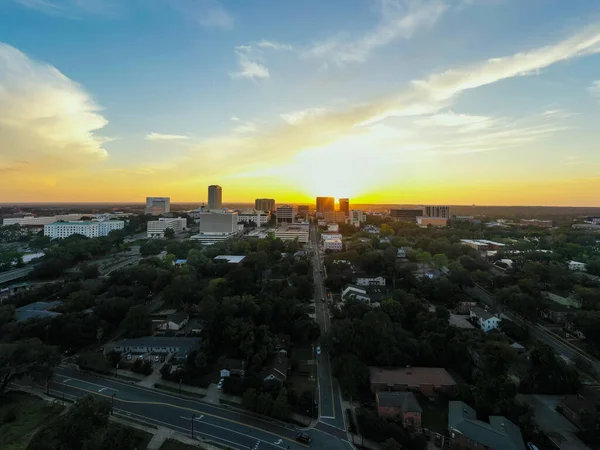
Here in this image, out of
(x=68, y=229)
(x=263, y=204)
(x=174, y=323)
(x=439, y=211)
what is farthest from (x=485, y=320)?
(x=263, y=204)

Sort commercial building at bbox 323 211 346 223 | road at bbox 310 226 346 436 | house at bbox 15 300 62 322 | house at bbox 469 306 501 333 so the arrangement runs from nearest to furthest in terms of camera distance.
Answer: road at bbox 310 226 346 436, house at bbox 15 300 62 322, house at bbox 469 306 501 333, commercial building at bbox 323 211 346 223

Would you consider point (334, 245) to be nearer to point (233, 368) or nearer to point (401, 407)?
point (233, 368)

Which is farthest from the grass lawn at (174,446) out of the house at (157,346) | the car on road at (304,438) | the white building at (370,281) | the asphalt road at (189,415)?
the white building at (370,281)

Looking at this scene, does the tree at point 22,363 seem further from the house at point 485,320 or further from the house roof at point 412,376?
the house at point 485,320

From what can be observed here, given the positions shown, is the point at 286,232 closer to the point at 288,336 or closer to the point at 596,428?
the point at 288,336

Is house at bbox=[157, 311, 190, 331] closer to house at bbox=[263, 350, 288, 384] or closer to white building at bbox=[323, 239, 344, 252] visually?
house at bbox=[263, 350, 288, 384]

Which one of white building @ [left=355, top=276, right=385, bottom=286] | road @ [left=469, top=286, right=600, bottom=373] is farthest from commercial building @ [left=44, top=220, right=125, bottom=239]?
road @ [left=469, top=286, right=600, bottom=373]

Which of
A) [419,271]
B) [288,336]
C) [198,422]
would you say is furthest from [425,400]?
[419,271]
